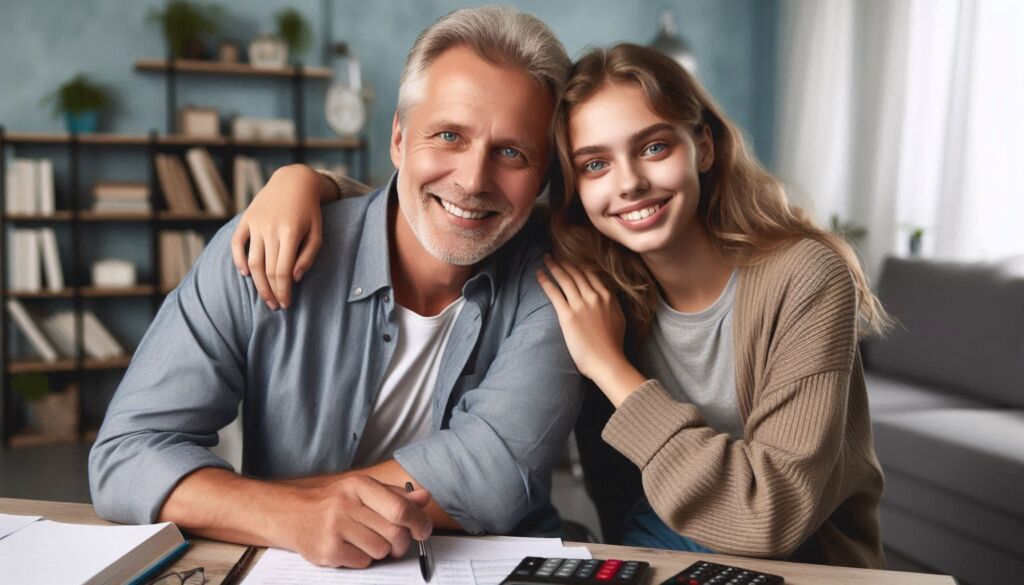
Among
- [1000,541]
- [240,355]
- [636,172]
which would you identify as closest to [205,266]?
[240,355]

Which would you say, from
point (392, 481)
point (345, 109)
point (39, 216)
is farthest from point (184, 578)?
point (345, 109)

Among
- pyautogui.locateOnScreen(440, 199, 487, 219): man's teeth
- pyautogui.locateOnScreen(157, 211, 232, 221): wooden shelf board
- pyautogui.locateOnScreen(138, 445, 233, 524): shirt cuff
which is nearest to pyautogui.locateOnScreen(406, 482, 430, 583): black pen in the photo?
pyautogui.locateOnScreen(138, 445, 233, 524): shirt cuff

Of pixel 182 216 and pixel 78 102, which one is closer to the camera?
pixel 78 102

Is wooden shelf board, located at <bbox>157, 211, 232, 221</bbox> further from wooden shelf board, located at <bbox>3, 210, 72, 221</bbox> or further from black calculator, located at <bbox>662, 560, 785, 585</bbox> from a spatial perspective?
black calculator, located at <bbox>662, 560, 785, 585</bbox>

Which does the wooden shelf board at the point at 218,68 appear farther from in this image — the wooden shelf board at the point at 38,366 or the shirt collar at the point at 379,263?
the shirt collar at the point at 379,263

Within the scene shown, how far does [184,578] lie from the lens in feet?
2.87

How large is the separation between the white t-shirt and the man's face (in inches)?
5.0

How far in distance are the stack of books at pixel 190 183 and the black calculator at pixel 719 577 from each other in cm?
389

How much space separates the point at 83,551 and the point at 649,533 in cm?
86

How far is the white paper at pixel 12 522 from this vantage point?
946mm

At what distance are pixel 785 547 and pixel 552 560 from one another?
0.35 meters

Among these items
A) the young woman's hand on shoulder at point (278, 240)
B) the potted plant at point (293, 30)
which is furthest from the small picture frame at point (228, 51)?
the young woman's hand on shoulder at point (278, 240)

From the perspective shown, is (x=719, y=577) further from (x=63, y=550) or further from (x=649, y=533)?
(x=63, y=550)

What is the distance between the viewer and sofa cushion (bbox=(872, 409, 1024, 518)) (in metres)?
2.31
